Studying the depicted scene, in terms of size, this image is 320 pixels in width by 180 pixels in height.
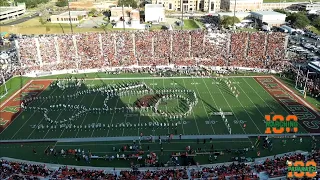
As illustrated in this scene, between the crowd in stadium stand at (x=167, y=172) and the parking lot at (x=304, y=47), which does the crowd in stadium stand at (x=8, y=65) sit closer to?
the crowd in stadium stand at (x=167, y=172)

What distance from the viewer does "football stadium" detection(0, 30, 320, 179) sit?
22031 millimetres

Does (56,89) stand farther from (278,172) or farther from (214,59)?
(278,172)

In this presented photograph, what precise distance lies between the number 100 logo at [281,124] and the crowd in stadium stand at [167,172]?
5896 mm

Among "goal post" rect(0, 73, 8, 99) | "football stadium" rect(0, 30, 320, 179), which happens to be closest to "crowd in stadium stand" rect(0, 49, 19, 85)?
"football stadium" rect(0, 30, 320, 179)

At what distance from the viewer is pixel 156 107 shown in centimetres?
3144

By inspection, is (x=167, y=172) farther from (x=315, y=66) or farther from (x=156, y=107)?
(x=315, y=66)

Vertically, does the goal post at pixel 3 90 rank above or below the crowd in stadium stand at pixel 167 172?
above

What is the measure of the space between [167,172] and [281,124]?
14519 mm

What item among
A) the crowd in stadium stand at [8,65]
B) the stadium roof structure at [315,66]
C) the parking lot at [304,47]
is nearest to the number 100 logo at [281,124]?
the stadium roof structure at [315,66]

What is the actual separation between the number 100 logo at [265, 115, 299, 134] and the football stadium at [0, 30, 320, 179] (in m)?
0.16

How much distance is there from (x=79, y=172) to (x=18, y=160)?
6.05 m

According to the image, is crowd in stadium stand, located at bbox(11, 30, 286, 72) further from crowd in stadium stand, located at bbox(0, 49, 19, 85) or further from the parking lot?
the parking lot

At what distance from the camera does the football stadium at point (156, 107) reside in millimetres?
22031

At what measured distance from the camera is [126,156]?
2302 centimetres
